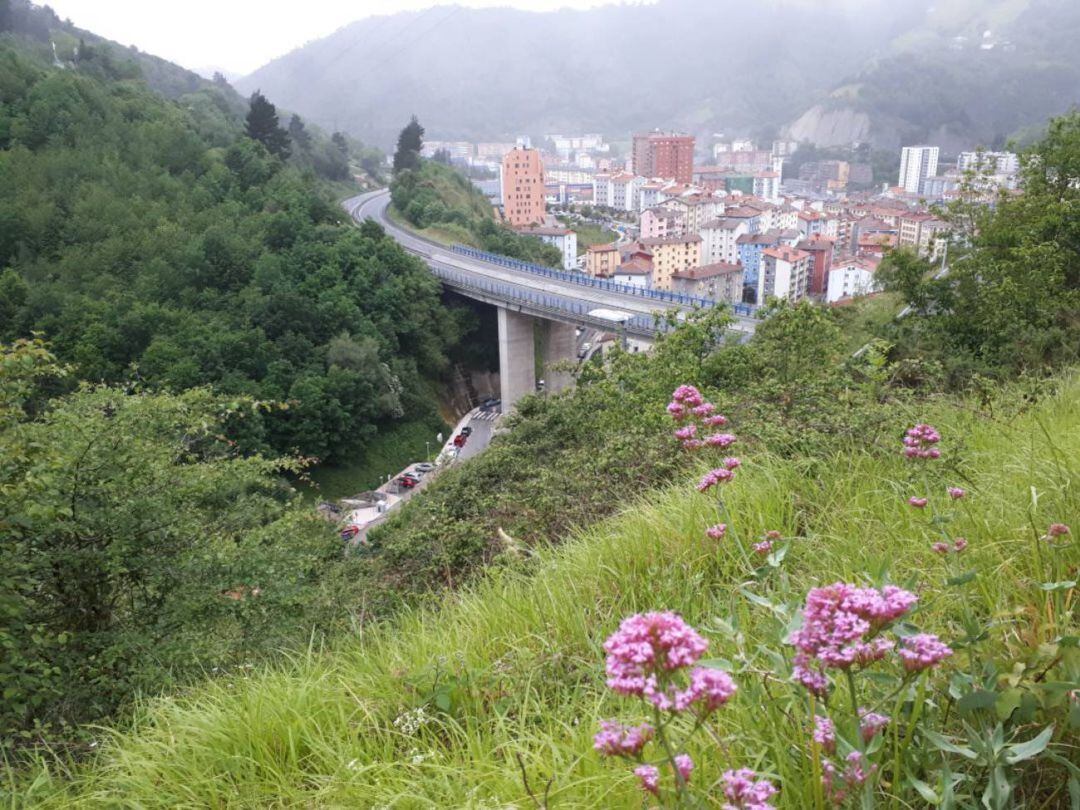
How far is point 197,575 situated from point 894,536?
426 cm

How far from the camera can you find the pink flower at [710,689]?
0.96 meters

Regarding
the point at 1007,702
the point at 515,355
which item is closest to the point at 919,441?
the point at 1007,702

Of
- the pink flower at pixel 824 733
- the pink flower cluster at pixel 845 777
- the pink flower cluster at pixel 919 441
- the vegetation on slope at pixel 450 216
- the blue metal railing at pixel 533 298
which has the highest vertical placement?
the pink flower cluster at pixel 919 441

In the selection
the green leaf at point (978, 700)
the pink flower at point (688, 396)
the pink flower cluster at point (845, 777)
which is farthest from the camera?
the pink flower at point (688, 396)

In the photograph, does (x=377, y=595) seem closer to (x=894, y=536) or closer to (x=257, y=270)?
(x=894, y=536)

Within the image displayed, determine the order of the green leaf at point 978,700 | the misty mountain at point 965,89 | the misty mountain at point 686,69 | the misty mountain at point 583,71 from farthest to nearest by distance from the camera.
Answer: the misty mountain at point 583,71 → the misty mountain at point 686,69 → the misty mountain at point 965,89 → the green leaf at point 978,700

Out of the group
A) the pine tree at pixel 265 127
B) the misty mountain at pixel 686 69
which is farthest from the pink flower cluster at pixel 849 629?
the misty mountain at pixel 686 69

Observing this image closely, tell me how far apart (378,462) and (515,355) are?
8176mm

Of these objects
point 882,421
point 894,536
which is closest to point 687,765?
point 894,536

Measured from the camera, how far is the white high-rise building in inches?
3568

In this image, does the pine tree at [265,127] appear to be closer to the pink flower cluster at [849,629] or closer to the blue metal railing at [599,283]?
the blue metal railing at [599,283]

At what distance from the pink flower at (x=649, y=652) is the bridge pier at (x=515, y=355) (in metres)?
29.6

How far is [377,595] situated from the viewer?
4973 mm

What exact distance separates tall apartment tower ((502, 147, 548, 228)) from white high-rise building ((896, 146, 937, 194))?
49257mm
